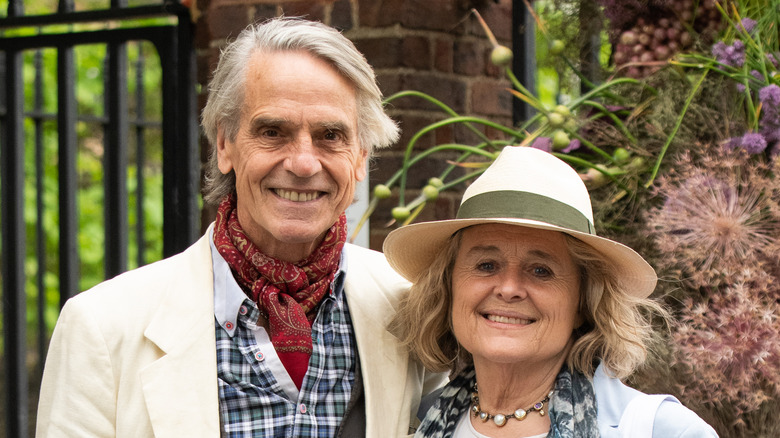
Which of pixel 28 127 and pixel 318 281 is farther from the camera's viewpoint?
pixel 28 127

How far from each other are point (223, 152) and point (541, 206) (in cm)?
75

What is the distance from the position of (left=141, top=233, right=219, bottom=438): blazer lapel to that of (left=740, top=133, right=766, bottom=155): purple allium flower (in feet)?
3.75

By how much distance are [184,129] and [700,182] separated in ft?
6.40

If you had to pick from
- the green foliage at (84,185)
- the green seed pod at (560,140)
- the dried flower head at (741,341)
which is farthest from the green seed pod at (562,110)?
the green foliage at (84,185)

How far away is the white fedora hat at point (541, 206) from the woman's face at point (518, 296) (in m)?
0.05

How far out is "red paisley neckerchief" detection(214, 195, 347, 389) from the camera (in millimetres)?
1873

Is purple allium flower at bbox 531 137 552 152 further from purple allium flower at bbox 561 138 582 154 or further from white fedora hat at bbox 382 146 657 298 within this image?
white fedora hat at bbox 382 146 657 298

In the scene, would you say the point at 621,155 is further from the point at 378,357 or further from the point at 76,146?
the point at 76,146

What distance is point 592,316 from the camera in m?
1.83

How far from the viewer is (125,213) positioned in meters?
3.21

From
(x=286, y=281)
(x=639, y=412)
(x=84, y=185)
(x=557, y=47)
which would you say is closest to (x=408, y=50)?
(x=557, y=47)

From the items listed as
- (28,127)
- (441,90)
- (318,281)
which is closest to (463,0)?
(441,90)

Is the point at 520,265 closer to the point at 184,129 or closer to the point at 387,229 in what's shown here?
the point at 387,229

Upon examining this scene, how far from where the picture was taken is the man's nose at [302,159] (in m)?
1.85
